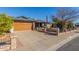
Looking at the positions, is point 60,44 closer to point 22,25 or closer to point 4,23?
point 22,25

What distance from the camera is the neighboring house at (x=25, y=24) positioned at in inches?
427

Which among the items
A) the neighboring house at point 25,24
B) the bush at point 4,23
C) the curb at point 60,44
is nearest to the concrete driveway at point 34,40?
the curb at point 60,44

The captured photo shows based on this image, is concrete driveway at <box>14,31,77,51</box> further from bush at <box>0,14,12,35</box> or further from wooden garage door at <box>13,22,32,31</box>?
bush at <box>0,14,12,35</box>

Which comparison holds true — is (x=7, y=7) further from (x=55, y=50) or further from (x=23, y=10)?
(x=55, y=50)

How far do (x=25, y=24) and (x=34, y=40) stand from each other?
111cm

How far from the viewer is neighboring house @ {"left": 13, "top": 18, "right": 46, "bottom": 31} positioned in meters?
10.8

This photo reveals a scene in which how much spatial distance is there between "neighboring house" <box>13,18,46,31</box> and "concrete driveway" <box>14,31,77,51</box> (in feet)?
1.05

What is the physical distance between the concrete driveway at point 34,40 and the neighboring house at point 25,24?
0.32 meters

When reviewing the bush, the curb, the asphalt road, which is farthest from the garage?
the asphalt road

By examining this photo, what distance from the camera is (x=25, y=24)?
1140 cm

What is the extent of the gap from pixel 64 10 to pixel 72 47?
221 centimetres


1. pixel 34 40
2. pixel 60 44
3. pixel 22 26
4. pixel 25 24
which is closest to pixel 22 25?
pixel 22 26
